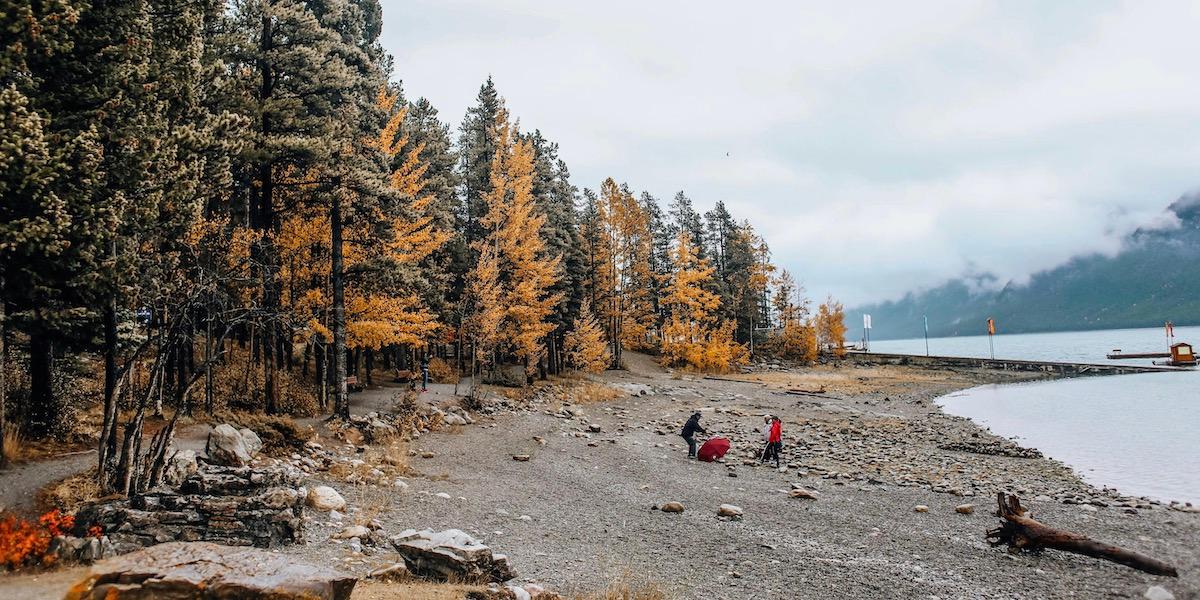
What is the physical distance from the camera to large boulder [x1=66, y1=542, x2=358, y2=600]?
5.21 meters

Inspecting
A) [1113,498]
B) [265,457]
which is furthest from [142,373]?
[1113,498]

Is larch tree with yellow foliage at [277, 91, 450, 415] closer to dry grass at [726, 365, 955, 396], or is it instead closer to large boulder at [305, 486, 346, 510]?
large boulder at [305, 486, 346, 510]

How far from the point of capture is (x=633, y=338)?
193 ft

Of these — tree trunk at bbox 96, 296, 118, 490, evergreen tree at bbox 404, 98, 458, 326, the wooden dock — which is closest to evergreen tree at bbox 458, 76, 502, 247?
evergreen tree at bbox 404, 98, 458, 326

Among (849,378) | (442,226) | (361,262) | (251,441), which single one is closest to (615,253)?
(442,226)

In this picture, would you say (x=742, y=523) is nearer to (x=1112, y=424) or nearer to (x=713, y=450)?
(x=713, y=450)

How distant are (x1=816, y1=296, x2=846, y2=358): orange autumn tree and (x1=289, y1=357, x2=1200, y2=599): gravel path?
176 feet

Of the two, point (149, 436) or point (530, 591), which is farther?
point (149, 436)

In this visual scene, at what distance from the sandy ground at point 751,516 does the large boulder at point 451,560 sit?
0.76 metres

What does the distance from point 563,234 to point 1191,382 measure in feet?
186

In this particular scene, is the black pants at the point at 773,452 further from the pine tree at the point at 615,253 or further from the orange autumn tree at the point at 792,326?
the orange autumn tree at the point at 792,326

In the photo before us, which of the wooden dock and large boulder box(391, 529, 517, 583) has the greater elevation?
large boulder box(391, 529, 517, 583)

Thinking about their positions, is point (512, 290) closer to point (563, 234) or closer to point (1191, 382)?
point (563, 234)

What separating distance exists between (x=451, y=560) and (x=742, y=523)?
7164 mm
